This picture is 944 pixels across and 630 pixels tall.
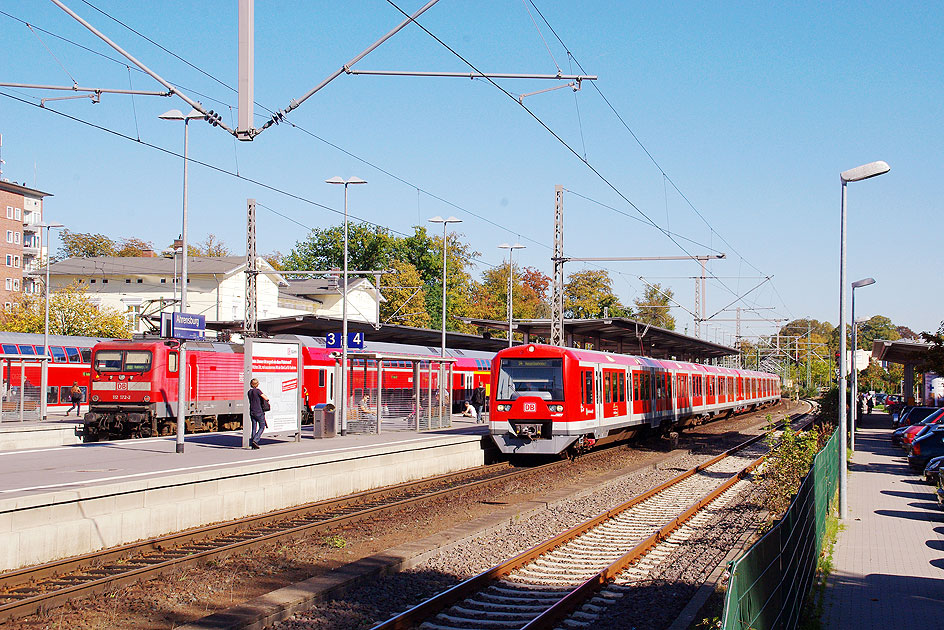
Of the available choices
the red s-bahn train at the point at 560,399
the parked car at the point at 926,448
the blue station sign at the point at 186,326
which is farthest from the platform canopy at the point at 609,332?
the blue station sign at the point at 186,326

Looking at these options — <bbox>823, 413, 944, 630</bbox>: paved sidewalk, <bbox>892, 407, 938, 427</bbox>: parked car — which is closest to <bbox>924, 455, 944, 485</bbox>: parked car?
<bbox>823, 413, 944, 630</bbox>: paved sidewalk

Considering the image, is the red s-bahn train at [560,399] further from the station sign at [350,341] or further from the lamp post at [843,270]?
the lamp post at [843,270]

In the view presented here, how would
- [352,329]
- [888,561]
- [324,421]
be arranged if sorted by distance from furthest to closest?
[352,329] → [324,421] → [888,561]

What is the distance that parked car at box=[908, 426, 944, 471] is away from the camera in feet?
76.1

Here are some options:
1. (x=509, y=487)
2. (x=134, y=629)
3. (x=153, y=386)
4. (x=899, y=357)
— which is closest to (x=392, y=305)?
(x=899, y=357)

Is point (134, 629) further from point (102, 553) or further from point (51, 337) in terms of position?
point (51, 337)

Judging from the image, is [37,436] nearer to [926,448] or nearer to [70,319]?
[926,448]

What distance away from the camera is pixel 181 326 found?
1855cm

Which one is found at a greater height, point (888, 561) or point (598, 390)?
point (598, 390)

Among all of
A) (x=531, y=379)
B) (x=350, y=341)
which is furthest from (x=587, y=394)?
(x=350, y=341)

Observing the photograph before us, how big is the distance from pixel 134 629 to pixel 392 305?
71.1 metres

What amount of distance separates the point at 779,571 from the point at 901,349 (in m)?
41.3

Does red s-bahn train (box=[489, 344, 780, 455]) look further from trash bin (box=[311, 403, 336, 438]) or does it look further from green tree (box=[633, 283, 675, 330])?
green tree (box=[633, 283, 675, 330])

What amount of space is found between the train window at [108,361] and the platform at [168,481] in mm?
4214
